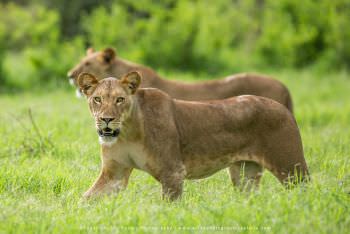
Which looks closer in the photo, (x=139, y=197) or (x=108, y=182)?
(x=139, y=197)

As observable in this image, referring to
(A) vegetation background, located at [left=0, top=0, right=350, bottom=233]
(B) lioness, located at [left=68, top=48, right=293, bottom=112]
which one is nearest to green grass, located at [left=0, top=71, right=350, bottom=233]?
(A) vegetation background, located at [left=0, top=0, right=350, bottom=233]

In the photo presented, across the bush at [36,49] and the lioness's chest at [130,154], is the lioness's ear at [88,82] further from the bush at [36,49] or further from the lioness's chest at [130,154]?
the bush at [36,49]

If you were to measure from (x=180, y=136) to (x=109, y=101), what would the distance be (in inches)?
23.3

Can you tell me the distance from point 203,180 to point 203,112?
69 centimetres

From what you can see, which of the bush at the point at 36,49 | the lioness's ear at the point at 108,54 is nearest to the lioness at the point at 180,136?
the lioness's ear at the point at 108,54

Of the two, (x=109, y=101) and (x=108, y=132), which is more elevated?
(x=109, y=101)

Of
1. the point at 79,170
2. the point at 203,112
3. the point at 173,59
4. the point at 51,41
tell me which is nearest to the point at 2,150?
the point at 79,170

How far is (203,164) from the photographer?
502cm

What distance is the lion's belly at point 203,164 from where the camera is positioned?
16.3 ft

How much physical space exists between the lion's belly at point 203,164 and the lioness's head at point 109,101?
57 cm

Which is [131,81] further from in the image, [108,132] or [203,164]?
[203,164]

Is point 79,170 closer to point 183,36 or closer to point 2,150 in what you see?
point 2,150

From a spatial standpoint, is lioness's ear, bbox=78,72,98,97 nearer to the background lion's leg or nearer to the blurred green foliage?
the background lion's leg

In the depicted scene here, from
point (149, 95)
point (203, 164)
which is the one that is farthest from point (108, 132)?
point (203, 164)
